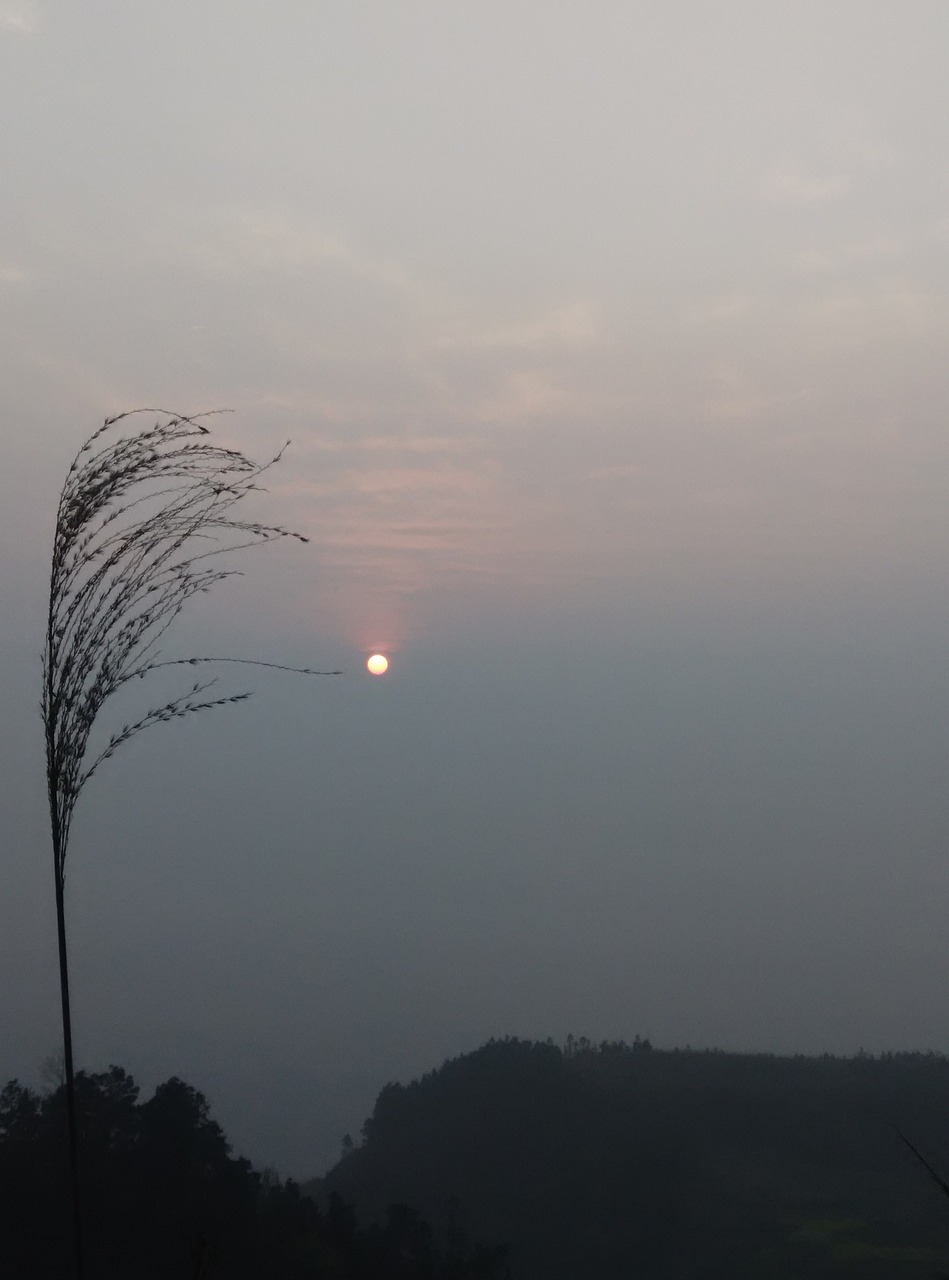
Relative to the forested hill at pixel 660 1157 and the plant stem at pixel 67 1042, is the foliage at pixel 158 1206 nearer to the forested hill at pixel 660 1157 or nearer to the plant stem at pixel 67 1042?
the plant stem at pixel 67 1042

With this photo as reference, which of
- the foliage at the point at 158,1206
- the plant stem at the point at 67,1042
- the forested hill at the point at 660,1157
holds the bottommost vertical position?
the forested hill at the point at 660,1157

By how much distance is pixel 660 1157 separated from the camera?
9812cm

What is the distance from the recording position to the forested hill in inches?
3273

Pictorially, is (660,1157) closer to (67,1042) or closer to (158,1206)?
(158,1206)

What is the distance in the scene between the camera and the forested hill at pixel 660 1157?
83.1m

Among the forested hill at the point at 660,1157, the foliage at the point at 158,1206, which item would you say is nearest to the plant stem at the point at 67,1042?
the foliage at the point at 158,1206

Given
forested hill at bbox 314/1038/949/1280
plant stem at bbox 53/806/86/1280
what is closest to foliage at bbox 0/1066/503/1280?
plant stem at bbox 53/806/86/1280

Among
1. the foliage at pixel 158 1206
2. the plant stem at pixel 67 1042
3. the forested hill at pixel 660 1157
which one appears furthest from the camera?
the forested hill at pixel 660 1157

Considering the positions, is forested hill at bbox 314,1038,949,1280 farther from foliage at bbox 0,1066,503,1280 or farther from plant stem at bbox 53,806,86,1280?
plant stem at bbox 53,806,86,1280

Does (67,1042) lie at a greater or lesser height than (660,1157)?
greater

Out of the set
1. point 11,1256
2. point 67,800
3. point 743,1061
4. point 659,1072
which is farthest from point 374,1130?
point 67,800

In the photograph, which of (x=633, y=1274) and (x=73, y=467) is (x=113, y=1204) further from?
(x=633, y=1274)

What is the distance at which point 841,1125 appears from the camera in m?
92.8

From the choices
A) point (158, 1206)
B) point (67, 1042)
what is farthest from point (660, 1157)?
point (67, 1042)
